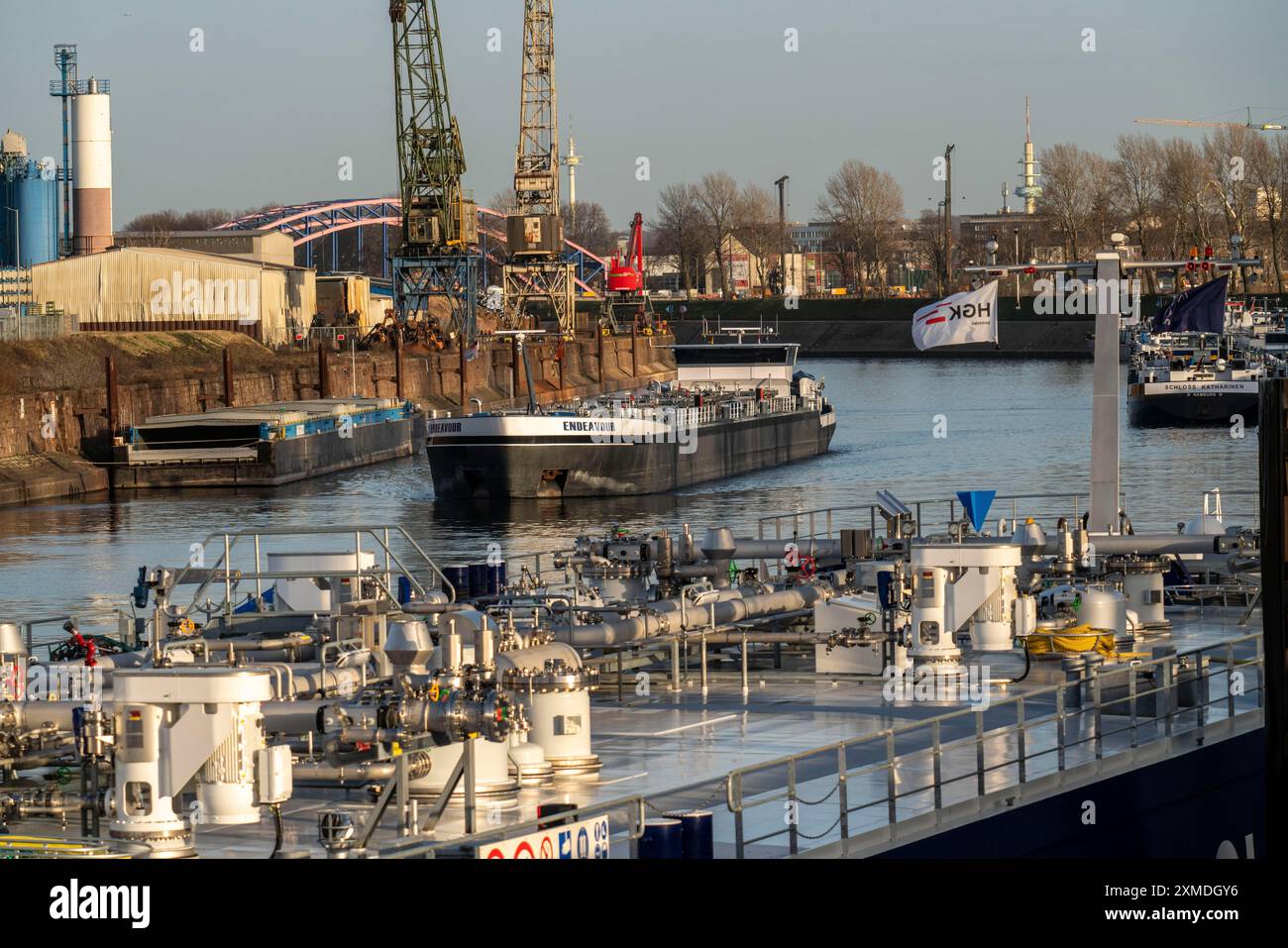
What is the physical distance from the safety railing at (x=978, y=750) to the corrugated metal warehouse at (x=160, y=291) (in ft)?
225

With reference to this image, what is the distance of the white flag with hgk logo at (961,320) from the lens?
23.7 metres

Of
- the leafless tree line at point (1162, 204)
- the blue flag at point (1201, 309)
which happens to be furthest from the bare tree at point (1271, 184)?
the blue flag at point (1201, 309)

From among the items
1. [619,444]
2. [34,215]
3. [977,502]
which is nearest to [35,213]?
[34,215]

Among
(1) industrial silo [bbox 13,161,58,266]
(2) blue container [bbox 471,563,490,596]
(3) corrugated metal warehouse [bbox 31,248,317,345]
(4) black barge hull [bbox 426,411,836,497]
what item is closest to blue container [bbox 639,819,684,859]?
(2) blue container [bbox 471,563,490,596]

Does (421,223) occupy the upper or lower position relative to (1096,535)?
upper

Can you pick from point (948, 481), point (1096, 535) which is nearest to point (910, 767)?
point (1096, 535)

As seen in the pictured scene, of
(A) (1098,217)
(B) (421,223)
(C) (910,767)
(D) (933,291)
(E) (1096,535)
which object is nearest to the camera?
(C) (910,767)

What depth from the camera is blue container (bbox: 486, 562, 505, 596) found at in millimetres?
26094

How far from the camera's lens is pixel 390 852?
11.9 meters

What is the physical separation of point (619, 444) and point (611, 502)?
1.89 m

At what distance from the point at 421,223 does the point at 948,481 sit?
53822 millimetres

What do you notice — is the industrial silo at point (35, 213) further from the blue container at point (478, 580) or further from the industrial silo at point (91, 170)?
the blue container at point (478, 580)

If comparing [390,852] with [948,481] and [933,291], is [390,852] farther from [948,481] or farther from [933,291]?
[933,291]

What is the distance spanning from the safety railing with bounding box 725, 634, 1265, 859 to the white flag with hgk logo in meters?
5.16
